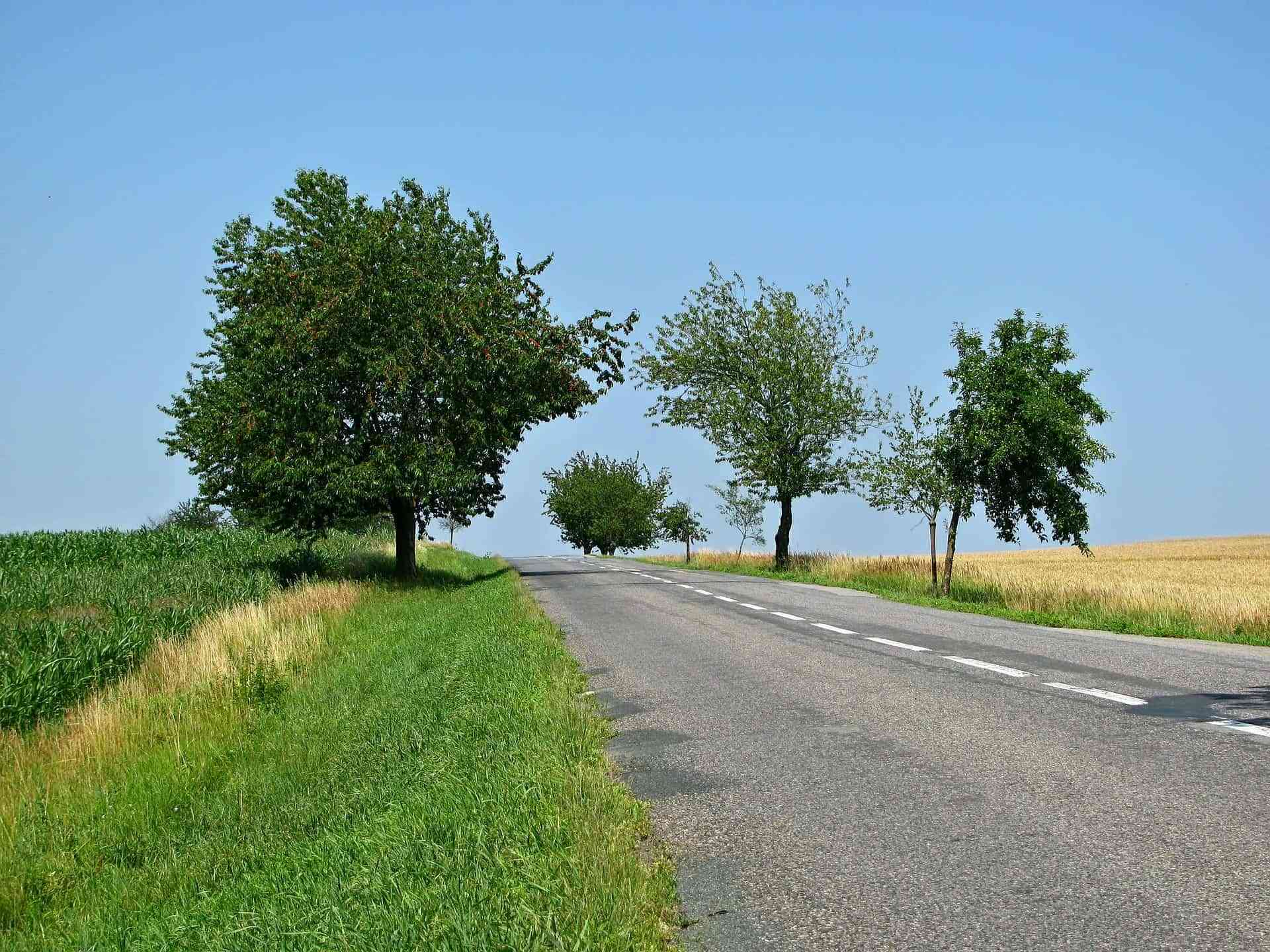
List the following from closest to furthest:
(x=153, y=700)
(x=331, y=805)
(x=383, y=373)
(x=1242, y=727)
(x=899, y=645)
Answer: (x=1242, y=727) → (x=331, y=805) → (x=899, y=645) → (x=153, y=700) → (x=383, y=373)

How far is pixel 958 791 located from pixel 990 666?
514cm

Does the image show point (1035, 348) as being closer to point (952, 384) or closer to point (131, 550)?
point (952, 384)

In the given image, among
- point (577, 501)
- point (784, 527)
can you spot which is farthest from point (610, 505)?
point (784, 527)

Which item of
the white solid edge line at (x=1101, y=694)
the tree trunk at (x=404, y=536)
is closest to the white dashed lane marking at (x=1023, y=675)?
the white solid edge line at (x=1101, y=694)

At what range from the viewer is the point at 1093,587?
23.3 m

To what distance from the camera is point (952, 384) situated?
92.2 ft

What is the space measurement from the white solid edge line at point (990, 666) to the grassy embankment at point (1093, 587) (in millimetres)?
5107

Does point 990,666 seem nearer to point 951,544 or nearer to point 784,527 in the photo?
point 951,544

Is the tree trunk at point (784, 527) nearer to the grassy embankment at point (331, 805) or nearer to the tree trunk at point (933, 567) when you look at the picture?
the tree trunk at point (933, 567)

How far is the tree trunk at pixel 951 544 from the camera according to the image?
Answer: 27.9 metres

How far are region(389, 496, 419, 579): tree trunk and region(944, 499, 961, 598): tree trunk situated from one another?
15.8 m

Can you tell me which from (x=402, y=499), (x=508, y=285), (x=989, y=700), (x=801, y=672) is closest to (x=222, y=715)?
(x=801, y=672)

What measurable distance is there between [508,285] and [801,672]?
25107 mm

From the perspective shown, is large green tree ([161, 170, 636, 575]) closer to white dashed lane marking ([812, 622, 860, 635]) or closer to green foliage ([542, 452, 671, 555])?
white dashed lane marking ([812, 622, 860, 635])
